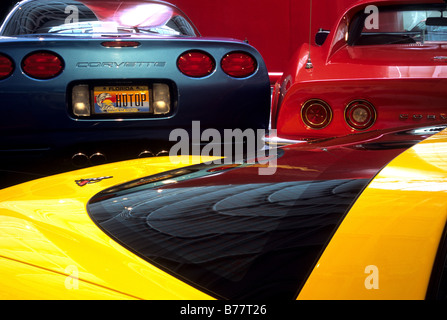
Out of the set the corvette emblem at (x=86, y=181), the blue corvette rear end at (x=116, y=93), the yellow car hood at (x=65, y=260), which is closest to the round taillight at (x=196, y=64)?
the blue corvette rear end at (x=116, y=93)

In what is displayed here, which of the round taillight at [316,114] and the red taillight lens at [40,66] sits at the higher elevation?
the red taillight lens at [40,66]

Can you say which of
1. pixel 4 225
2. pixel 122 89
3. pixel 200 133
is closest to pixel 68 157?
pixel 122 89

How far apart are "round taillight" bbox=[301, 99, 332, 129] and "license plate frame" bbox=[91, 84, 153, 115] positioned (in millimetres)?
867

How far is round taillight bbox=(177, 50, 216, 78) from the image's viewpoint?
10.3 feet

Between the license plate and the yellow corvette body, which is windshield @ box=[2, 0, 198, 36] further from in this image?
the yellow corvette body

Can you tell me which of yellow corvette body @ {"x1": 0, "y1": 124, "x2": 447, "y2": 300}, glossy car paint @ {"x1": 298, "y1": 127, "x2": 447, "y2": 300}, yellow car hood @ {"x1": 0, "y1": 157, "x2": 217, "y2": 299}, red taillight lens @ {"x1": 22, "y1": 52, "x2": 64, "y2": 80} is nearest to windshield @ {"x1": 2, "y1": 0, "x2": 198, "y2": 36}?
red taillight lens @ {"x1": 22, "y1": 52, "x2": 64, "y2": 80}

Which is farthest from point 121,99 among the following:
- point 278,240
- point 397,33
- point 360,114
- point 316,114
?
point 278,240

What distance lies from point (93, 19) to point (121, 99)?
1.13m

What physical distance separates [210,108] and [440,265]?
93.7 inches

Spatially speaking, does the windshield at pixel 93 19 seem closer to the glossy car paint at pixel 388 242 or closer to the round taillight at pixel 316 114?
the round taillight at pixel 316 114

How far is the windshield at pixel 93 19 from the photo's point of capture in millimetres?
3785

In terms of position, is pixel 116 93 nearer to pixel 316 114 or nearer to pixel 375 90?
pixel 316 114

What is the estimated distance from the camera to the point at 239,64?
3.26m
